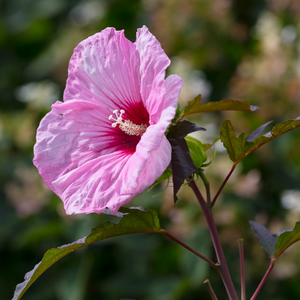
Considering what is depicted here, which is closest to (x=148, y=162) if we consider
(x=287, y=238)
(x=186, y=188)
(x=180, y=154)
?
(x=180, y=154)

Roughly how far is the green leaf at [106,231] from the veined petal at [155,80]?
10 cm

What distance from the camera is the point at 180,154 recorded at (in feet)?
1.16

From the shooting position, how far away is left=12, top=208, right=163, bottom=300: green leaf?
38 cm

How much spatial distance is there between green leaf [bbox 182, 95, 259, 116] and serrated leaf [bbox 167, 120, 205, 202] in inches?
1.2

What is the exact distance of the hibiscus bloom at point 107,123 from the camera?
352 mm

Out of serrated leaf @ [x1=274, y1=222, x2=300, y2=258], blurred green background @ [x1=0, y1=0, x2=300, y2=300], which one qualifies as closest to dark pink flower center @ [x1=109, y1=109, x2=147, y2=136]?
serrated leaf @ [x1=274, y1=222, x2=300, y2=258]

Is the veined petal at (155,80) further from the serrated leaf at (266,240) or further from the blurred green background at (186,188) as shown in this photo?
the blurred green background at (186,188)

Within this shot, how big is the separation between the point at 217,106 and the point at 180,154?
7 cm

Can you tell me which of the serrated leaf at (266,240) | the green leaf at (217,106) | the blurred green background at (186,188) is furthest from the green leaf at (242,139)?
the blurred green background at (186,188)

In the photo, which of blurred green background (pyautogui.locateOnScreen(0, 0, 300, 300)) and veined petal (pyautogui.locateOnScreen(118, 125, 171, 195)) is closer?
veined petal (pyautogui.locateOnScreen(118, 125, 171, 195))

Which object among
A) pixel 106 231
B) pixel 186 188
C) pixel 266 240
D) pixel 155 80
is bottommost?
pixel 186 188

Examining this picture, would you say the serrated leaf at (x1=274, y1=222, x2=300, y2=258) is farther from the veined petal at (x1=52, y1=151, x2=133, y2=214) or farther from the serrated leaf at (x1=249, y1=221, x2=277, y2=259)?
the veined petal at (x1=52, y1=151, x2=133, y2=214)

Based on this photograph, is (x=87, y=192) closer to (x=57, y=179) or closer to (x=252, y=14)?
(x=57, y=179)

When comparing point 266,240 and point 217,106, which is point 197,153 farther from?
point 266,240
